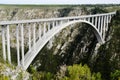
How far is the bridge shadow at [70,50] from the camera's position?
61.2 metres

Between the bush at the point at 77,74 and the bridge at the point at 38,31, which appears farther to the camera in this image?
the bush at the point at 77,74

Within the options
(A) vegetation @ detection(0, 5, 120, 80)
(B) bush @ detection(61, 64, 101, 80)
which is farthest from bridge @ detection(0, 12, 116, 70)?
(B) bush @ detection(61, 64, 101, 80)

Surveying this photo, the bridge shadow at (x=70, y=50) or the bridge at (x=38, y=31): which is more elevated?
the bridge at (x=38, y=31)

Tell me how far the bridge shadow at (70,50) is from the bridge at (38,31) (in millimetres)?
5130

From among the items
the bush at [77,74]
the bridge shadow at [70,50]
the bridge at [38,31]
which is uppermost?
the bridge at [38,31]

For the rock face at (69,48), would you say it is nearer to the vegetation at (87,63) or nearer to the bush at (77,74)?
the vegetation at (87,63)

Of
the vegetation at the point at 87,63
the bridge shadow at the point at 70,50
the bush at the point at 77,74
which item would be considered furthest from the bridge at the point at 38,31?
the bush at the point at 77,74

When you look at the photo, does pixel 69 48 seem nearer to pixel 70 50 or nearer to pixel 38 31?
pixel 70 50

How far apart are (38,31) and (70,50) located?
2824 cm

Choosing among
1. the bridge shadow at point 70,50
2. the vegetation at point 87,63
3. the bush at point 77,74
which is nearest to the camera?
the bush at point 77,74

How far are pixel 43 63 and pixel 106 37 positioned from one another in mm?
19504

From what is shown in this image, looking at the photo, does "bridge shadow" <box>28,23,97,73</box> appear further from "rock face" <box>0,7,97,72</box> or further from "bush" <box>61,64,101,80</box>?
"bush" <box>61,64,101,80</box>

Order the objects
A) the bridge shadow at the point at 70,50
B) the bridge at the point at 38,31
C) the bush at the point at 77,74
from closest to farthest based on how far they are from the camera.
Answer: the bridge at the point at 38,31 < the bush at the point at 77,74 < the bridge shadow at the point at 70,50

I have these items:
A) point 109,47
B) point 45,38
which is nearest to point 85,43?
point 109,47
